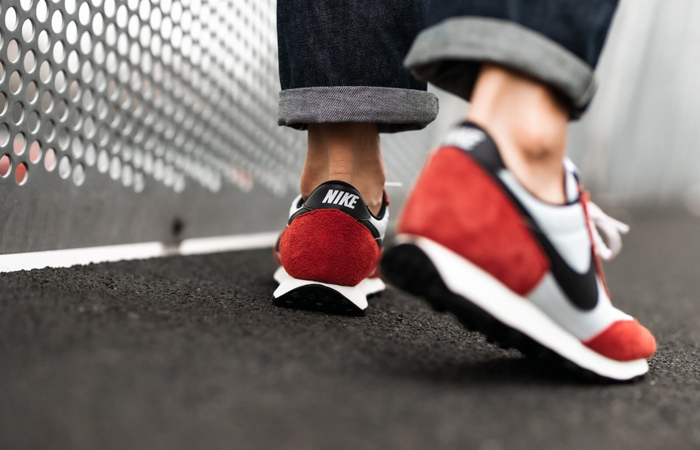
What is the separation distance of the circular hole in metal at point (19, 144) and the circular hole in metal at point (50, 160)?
0.17ft

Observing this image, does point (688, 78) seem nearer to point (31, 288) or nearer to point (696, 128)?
point (696, 128)

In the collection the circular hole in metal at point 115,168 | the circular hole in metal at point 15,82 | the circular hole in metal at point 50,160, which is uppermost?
the circular hole in metal at point 15,82

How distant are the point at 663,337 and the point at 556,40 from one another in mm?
600

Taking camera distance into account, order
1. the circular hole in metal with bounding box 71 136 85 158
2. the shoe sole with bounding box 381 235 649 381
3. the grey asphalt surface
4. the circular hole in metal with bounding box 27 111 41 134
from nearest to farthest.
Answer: the grey asphalt surface → the shoe sole with bounding box 381 235 649 381 → the circular hole in metal with bounding box 27 111 41 134 → the circular hole in metal with bounding box 71 136 85 158

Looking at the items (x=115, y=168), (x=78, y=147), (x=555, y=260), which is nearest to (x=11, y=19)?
(x=78, y=147)

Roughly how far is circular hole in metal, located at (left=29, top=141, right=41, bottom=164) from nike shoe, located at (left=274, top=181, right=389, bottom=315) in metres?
0.39

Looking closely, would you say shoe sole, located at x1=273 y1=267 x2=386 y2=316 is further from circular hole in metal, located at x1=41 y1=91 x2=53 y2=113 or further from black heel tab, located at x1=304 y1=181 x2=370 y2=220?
circular hole in metal, located at x1=41 y1=91 x2=53 y2=113

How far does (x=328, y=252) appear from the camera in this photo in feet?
2.47

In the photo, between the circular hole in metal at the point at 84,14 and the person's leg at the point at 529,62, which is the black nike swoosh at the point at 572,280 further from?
the circular hole in metal at the point at 84,14

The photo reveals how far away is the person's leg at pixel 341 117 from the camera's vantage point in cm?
76

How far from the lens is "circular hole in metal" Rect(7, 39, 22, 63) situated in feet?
2.63

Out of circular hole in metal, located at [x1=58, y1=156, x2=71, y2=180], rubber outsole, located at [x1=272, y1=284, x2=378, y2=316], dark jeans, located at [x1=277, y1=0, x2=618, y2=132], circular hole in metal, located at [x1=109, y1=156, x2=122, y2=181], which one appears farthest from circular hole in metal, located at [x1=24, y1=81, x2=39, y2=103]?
rubber outsole, located at [x1=272, y1=284, x2=378, y2=316]

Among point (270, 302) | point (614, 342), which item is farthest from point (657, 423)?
point (270, 302)

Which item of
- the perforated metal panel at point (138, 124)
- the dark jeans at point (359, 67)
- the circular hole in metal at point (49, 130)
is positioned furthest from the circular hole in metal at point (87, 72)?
the dark jeans at point (359, 67)
